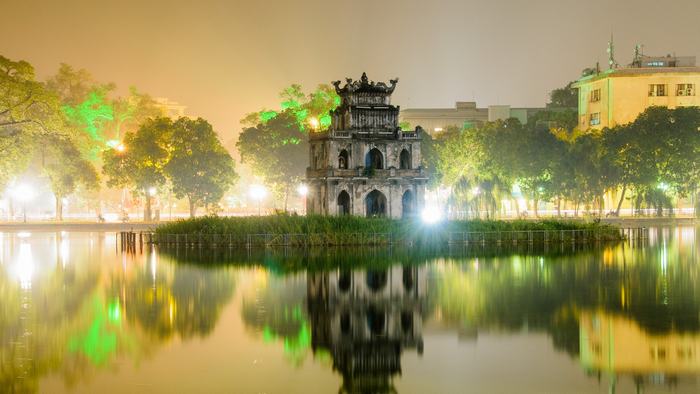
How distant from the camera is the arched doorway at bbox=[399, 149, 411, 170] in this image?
291 ft

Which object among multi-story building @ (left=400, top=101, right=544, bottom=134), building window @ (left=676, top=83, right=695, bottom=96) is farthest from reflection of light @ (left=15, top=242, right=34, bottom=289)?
multi-story building @ (left=400, top=101, right=544, bottom=134)

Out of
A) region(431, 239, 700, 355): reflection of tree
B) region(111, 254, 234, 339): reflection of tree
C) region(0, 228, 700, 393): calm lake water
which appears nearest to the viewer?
region(0, 228, 700, 393): calm lake water

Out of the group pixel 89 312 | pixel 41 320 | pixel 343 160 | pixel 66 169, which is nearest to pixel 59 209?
pixel 66 169

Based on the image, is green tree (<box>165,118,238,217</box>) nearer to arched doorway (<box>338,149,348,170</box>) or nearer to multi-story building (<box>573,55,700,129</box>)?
Result: arched doorway (<box>338,149,348,170</box>)

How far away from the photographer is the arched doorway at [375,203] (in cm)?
8762

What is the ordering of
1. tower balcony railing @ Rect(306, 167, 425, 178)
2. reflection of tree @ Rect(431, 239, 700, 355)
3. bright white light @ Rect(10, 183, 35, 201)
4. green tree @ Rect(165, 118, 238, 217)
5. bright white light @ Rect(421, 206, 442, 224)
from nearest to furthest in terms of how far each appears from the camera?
reflection of tree @ Rect(431, 239, 700, 355), bright white light @ Rect(421, 206, 442, 224), tower balcony railing @ Rect(306, 167, 425, 178), green tree @ Rect(165, 118, 238, 217), bright white light @ Rect(10, 183, 35, 201)

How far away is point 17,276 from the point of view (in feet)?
168

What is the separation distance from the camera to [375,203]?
290 feet

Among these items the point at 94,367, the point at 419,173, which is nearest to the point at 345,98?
the point at 419,173

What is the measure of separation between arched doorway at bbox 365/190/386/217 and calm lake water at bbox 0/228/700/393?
27900 mm

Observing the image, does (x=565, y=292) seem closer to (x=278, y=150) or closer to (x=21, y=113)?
(x=21, y=113)

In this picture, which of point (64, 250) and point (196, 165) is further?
point (196, 165)

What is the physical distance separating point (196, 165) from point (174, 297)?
236 ft

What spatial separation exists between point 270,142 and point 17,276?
71.3 meters
